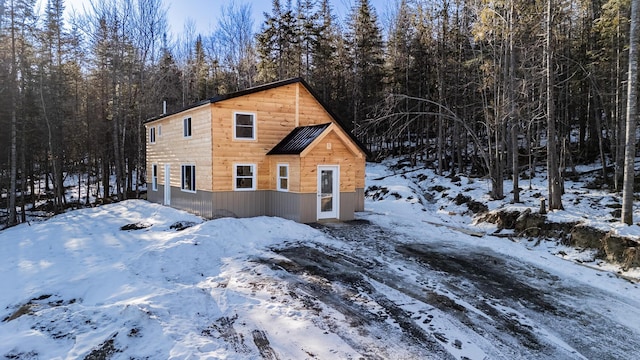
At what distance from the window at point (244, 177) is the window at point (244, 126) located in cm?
108

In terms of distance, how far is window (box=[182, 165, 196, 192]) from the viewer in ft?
46.8

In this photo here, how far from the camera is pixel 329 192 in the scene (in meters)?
12.7

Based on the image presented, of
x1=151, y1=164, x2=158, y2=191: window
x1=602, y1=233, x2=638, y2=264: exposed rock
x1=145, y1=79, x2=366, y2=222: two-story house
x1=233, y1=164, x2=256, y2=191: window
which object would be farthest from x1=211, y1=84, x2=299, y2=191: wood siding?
x1=602, y1=233, x2=638, y2=264: exposed rock

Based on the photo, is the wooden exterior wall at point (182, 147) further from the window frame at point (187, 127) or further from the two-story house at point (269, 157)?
the window frame at point (187, 127)

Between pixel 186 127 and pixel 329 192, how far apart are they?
270 inches

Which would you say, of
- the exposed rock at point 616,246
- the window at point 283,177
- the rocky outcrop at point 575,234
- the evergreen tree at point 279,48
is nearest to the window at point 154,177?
the window at point 283,177

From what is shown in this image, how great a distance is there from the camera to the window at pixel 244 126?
42.2 feet

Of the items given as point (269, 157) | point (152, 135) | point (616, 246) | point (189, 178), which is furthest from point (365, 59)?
point (616, 246)

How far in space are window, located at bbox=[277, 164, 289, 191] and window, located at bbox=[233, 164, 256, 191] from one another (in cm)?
97

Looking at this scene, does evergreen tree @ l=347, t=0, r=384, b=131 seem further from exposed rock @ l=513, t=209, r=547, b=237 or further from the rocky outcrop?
exposed rock @ l=513, t=209, r=547, b=237

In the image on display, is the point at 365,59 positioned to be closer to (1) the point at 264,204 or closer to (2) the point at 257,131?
(2) the point at 257,131

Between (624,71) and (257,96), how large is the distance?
17136mm

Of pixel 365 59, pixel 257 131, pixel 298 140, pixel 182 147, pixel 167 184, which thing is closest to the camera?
pixel 298 140

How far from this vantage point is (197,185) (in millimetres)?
13594
